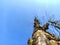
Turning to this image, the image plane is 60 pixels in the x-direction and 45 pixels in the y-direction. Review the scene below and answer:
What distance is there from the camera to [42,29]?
82.3 feet

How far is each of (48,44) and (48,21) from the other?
21.9ft

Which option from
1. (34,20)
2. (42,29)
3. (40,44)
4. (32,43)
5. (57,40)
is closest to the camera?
(40,44)

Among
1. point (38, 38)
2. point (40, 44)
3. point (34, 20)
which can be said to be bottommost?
point (40, 44)

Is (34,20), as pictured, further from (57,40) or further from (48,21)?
(57,40)

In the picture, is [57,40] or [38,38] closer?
[38,38]

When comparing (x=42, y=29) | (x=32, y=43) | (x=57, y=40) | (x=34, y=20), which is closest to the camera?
(x=32, y=43)

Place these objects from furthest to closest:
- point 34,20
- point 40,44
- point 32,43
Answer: point 34,20, point 32,43, point 40,44

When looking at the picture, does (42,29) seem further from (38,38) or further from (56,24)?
(38,38)

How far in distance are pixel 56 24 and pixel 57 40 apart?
4.31m

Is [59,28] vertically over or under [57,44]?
over

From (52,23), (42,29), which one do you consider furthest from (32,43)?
(52,23)

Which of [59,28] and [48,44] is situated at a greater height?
[59,28]

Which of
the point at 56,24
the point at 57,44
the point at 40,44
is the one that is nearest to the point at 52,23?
the point at 56,24

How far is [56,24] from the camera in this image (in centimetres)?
2614
